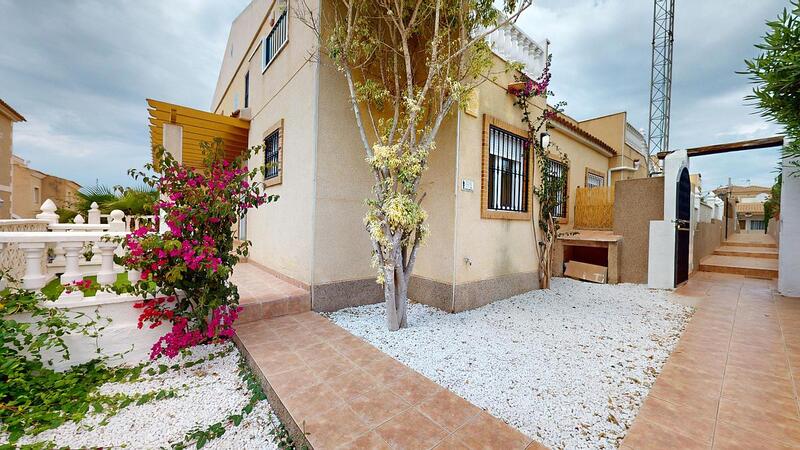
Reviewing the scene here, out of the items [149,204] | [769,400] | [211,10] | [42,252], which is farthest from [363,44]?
[211,10]

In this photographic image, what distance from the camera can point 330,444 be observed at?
1.92 meters

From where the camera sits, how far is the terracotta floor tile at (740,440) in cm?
197

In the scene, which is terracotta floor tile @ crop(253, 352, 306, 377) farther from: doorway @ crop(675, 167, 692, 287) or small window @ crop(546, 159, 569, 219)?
doorway @ crop(675, 167, 692, 287)

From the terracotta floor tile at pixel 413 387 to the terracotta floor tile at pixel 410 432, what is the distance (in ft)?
0.72

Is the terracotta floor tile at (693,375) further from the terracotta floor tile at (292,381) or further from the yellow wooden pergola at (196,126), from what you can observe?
the yellow wooden pergola at (196,126)

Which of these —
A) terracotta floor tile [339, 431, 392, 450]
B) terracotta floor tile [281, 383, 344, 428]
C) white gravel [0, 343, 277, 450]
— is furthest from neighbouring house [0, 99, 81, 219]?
terracotta floor tile [339, 431, 392, 450]

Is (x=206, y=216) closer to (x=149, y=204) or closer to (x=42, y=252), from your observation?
(x=149, y=204)

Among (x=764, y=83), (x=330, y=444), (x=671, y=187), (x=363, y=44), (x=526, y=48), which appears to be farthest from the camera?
(x=671, y=187)

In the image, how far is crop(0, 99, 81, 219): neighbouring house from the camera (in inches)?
622

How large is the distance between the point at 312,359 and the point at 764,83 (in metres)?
8.00

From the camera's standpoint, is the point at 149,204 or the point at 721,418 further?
the point at 149,204

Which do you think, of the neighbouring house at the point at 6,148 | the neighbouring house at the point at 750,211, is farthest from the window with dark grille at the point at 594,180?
the neighbouring house at the point at 750,211

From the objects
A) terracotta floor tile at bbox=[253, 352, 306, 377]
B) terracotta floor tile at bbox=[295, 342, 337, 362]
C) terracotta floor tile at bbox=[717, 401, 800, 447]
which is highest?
terracotta floor tile at bbox=[717, 401, 800, 447]

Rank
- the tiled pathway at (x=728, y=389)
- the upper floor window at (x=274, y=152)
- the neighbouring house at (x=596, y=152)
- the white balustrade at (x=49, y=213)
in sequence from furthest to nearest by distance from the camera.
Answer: the neighbouring house at (x=596, y=152) < the white balustrade at (x=49, y=213) < the upper floor window at (x=274, y=152) < the tiled pathway at (x=728, y=389)
